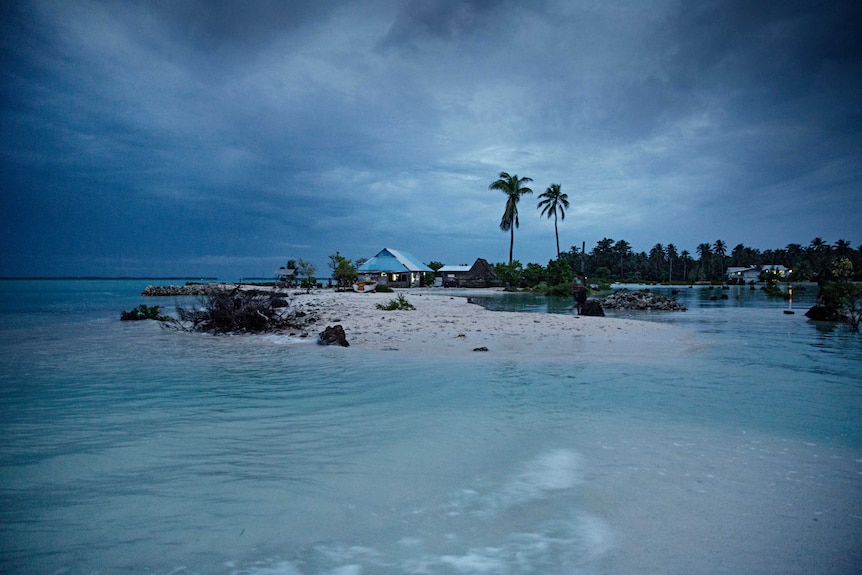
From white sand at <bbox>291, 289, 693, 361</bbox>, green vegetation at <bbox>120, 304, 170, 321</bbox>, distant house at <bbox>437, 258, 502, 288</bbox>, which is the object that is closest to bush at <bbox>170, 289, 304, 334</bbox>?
white sand at <bbox>291, 289, 693, 361</bbox>

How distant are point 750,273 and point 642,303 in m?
99.3

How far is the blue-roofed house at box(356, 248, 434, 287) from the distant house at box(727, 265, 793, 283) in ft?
267

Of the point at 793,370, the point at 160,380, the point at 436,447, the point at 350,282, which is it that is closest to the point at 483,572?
the point at 436,447

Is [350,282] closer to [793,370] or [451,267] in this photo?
[451,267]

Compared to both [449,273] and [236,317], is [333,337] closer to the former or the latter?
[236,317]

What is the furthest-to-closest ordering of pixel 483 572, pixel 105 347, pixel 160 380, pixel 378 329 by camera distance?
pixel 378 329
pixel 105 347
pixel 160 380
pixel 483 572

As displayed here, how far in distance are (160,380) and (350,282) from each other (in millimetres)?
43284

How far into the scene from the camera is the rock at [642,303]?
25248 mm

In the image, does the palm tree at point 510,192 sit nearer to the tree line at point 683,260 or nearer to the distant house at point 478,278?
the distant house at point 478,278

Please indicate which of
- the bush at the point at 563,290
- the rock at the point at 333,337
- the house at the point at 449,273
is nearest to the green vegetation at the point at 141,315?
the rock at the point at 333,337

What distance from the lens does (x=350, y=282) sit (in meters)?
50.1

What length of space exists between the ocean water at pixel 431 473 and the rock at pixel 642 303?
18909 millimetres

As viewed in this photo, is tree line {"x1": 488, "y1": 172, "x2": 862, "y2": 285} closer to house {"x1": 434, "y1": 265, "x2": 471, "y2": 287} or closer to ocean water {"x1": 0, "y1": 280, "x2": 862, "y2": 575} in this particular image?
house {"x1": 434, "y1": 265, "x2": 471, "y2": 287}

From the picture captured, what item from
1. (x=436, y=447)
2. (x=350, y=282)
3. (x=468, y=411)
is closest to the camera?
(x=436, y=447)
